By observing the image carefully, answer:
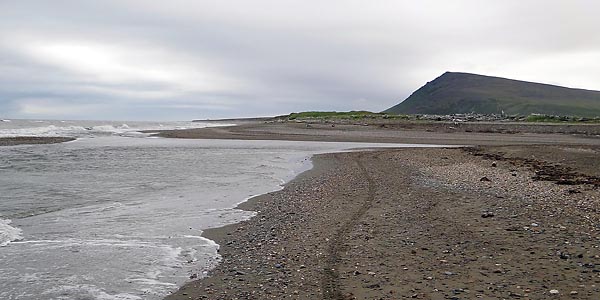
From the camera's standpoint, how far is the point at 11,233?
9.70 m

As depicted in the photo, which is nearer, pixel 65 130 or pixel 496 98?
pixel 65 130

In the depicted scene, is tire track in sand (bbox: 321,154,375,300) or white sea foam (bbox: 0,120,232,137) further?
white sea foam (bbox: 0,120,232,137)

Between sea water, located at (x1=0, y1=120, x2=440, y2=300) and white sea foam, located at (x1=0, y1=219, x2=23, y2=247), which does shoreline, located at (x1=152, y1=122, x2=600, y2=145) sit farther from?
white sea foam, located at (x1=0, y1=219, x2=23, y2=247)

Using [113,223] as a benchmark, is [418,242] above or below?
above

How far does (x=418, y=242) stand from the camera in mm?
8367

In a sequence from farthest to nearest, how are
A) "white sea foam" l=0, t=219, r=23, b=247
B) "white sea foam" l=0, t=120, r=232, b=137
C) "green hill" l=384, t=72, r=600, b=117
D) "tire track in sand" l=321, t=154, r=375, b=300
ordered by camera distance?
"green hill" l=384, t=72, r=600, b=117, "white sea foam" l=0, t=120, r=232, b=137, "white sea foam" l=0, t=219, r=23, b=247, "tire track in sand" l=321, t=154, r=375, b=300

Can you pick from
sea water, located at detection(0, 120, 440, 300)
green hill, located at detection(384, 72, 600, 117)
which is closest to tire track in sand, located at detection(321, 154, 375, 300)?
sea water, located at detection(0, 120, 440, 300)

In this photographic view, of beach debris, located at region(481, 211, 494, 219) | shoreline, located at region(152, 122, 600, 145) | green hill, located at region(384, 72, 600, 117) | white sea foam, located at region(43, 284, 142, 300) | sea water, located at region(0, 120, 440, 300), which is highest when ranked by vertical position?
green hill, located at region(384, 72, 600, 117)

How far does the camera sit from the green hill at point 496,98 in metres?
98.8

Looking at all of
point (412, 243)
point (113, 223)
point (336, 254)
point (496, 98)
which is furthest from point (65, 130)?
point (496, 98)

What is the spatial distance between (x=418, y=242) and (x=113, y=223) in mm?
6791

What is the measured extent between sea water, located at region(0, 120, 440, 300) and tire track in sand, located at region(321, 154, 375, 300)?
75.7 inches

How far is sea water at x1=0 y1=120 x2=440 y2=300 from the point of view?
697 cm

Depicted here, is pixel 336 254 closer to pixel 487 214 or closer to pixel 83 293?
pixel 83 293
